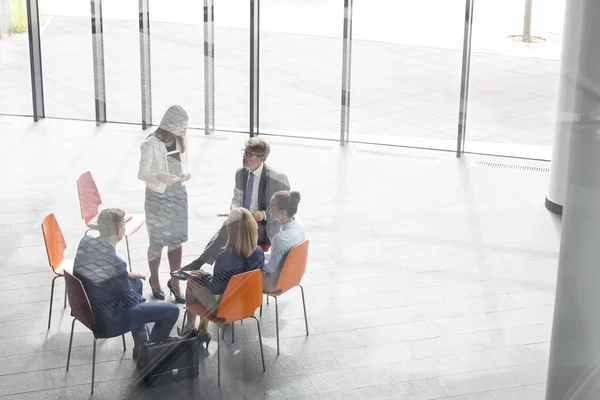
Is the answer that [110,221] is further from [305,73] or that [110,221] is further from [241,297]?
[305,73]

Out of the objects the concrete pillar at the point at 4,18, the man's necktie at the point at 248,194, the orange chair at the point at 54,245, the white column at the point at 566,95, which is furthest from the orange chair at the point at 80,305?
the white column at the point at 566,95

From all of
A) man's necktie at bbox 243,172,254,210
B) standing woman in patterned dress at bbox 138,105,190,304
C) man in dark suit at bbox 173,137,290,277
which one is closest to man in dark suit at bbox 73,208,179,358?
standing woman in patterned dress at bbox 138,105,190,304

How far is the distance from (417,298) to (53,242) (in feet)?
7.00

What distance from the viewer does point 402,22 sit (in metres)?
5.98

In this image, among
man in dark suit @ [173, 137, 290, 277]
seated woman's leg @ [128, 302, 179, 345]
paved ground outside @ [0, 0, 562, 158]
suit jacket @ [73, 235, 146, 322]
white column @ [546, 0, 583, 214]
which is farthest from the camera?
paved ground outside @ [0, 0, 562, 158]

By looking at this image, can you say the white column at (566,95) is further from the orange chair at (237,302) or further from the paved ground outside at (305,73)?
the orange chair at (237,302)

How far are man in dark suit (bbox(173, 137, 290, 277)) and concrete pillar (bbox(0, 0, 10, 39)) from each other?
5.59 feet

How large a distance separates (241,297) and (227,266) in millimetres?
188

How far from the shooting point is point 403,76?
19.8 feet

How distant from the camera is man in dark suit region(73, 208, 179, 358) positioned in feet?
17.3

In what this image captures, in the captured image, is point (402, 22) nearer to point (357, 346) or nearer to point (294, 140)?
point (294, 140)

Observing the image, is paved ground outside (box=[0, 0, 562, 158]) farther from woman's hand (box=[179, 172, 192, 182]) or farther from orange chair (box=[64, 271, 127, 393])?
orange chair (box=[64, 271, 127, 393])

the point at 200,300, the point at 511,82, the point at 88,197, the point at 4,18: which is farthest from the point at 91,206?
the point at 511,82

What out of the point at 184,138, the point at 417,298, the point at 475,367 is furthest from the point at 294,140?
the point at 475,367
